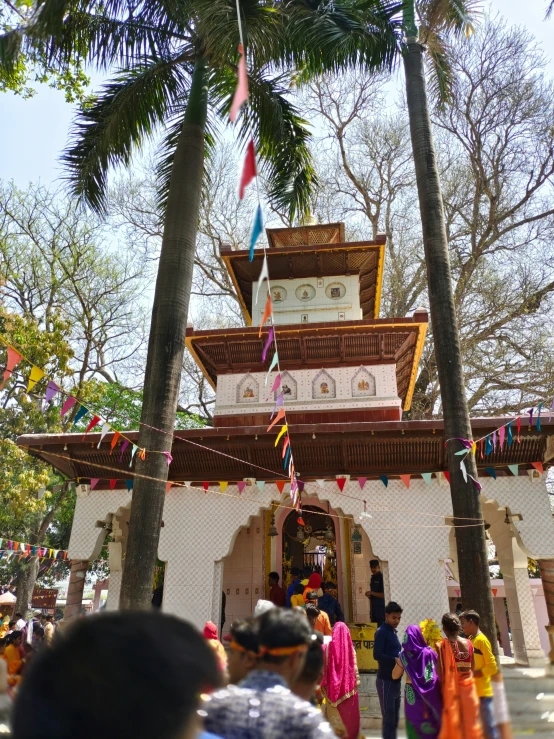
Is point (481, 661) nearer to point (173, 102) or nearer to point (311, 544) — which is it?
point (311, 544)

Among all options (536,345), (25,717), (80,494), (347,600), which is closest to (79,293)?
(80,494)

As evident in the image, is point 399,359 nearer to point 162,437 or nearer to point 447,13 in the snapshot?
point 447,13

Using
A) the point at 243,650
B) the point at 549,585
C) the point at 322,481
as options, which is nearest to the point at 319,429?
the point at 322,481

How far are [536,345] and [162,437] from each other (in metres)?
16.0

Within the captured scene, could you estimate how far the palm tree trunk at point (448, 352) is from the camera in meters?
6.14

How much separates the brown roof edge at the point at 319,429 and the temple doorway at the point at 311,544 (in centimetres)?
275

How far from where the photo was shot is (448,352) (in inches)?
279

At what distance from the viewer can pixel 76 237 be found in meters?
20.0

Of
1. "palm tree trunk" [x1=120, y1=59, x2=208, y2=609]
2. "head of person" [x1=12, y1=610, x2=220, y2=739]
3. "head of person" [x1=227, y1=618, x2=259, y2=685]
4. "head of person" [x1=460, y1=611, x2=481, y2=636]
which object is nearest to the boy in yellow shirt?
"head of person" [x1=460, y1=611, x2=481, y2=636]

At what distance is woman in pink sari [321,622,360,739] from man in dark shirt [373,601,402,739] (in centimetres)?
28

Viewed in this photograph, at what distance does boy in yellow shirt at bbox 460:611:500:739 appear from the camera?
4.68m

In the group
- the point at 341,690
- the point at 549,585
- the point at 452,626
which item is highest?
the point at 549,585

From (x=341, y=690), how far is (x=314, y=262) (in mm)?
9569

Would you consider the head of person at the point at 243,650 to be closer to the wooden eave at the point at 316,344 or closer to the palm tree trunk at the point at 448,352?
the palm tree trunk at the point at 448,352
